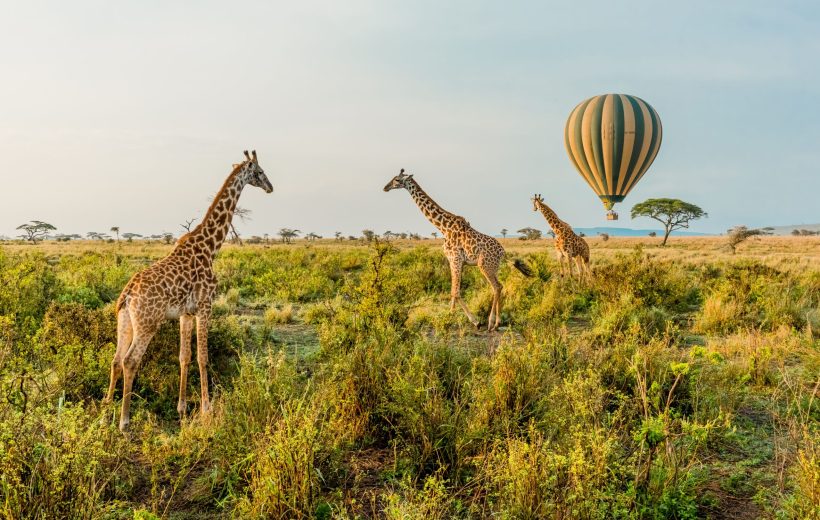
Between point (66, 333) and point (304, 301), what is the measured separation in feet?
21.7

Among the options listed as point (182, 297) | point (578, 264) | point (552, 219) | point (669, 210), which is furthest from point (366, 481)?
point (669, 210)

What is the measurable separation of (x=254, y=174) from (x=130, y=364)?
2.64m

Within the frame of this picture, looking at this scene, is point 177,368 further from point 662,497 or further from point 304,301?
point 304,301

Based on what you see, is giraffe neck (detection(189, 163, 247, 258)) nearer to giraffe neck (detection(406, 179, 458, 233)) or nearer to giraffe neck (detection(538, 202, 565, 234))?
giraffe neck (detection(406, 179, 458, 233))

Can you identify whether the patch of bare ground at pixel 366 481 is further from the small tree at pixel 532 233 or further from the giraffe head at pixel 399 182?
the small tree at pixel 532 233

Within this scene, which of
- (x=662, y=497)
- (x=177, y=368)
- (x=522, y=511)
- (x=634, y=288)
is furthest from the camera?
(x=634, y=288)

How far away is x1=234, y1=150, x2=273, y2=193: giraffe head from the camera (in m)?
6.39

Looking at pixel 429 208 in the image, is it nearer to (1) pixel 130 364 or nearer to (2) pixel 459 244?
(2) pixel 459 244

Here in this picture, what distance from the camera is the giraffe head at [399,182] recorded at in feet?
35.2

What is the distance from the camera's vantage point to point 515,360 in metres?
4.47

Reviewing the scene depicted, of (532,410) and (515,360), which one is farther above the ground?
(515,360)

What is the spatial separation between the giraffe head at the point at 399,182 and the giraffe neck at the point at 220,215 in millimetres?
4610

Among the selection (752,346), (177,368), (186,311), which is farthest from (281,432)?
(752,346)

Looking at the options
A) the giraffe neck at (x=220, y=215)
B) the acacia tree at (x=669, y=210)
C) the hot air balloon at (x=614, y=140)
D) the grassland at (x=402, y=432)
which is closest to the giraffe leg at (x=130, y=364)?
the grassland at (x=402, y=432)
